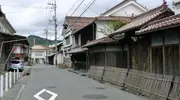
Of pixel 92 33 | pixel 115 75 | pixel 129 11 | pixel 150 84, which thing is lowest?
pixel 150 84

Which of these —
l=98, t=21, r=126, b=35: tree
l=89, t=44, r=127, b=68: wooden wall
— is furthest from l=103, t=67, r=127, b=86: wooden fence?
l=98, t=21, r=126, b=35: tree

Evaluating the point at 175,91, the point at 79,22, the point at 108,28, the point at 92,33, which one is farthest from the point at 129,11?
the point at 175,91

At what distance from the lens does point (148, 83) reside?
13617mm

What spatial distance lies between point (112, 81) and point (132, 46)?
9.83 feet

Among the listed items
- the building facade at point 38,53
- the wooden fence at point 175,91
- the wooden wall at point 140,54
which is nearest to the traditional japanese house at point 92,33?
the wooden wall at point 140,54

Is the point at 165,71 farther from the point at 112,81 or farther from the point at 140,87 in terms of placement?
the point at 112,81

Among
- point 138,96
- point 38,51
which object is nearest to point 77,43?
point 138,96

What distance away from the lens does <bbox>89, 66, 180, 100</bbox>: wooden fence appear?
11445mm

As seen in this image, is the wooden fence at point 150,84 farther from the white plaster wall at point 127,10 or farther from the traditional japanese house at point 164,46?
the white plaster wall at point 127,10

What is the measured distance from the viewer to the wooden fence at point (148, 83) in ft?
37.6

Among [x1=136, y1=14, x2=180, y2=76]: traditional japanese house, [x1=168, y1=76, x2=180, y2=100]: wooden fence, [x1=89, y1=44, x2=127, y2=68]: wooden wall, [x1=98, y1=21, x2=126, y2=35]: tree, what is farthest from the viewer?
[x1=98, y1=21, x2=126, y2=35]: tree

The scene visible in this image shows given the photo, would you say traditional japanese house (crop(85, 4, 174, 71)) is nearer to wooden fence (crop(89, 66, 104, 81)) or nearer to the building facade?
wooden fence (crop(89, 66, 104, 81))

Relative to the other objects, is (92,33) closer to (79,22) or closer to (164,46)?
(79,22)

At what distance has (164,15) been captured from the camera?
717 inches
